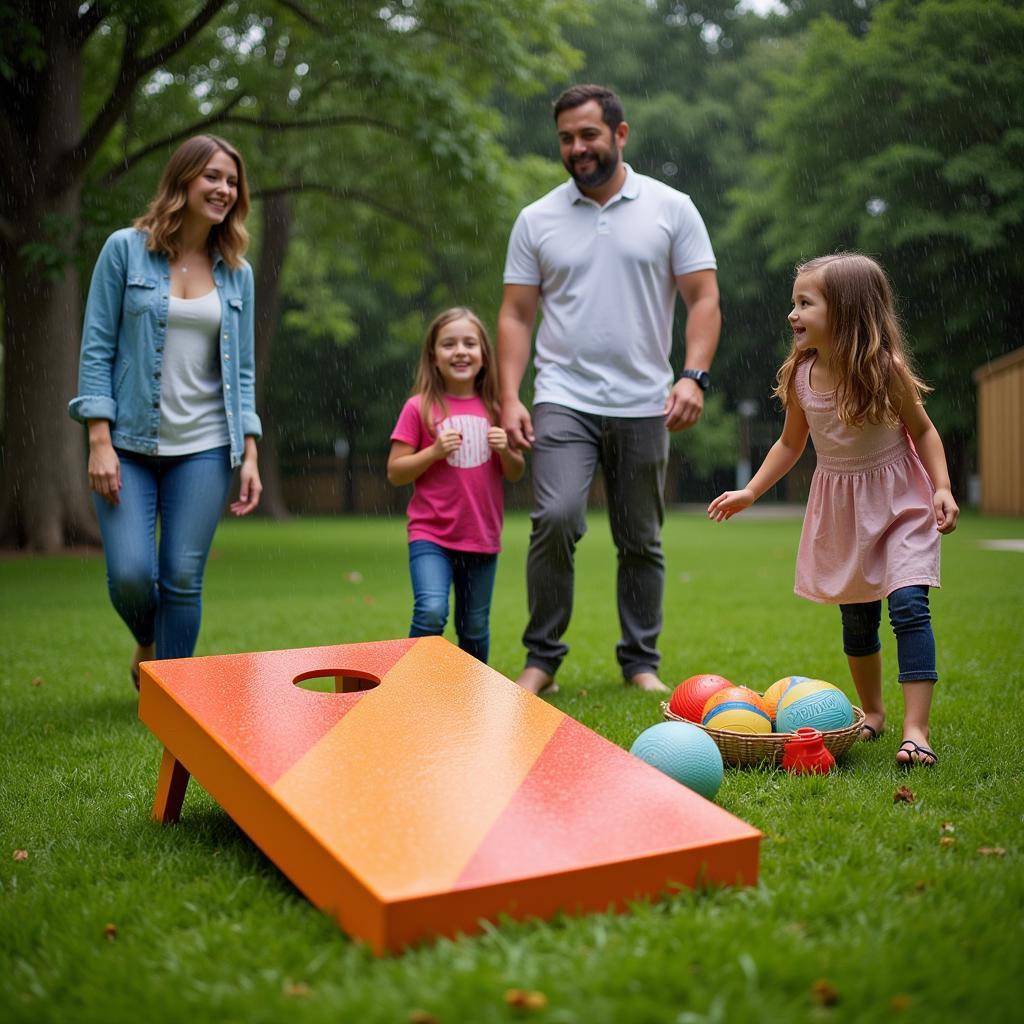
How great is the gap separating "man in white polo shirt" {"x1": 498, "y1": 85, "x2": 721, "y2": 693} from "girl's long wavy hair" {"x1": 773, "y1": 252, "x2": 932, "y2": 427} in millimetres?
1099

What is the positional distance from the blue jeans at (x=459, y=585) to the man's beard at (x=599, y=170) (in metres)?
1.74

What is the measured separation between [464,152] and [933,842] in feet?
38.7

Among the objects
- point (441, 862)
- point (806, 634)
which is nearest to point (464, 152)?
point (806, 634)

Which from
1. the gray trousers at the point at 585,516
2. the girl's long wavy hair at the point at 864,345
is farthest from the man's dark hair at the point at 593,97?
the girl's long wavy hair at the point at 864,345

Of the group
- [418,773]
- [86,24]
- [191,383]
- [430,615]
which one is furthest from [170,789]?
[86,24]

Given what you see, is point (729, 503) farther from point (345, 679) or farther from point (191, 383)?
point (191, 383)

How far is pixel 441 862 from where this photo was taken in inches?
87.8

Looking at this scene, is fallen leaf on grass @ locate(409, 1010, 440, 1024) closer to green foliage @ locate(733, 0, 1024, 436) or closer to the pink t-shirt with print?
the pink t-shirt with print

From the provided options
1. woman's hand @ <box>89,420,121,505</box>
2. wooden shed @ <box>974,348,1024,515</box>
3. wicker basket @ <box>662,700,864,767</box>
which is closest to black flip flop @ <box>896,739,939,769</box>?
wicker basket @ <box>662,700,864,767</box>

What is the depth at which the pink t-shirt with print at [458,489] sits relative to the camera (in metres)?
4.96

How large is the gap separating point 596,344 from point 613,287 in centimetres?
27

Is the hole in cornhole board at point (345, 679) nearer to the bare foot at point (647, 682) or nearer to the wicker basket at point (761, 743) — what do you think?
the wicker basket at point (761, 743)

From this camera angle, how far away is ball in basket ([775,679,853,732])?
148 inches

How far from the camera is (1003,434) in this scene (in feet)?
67.8
